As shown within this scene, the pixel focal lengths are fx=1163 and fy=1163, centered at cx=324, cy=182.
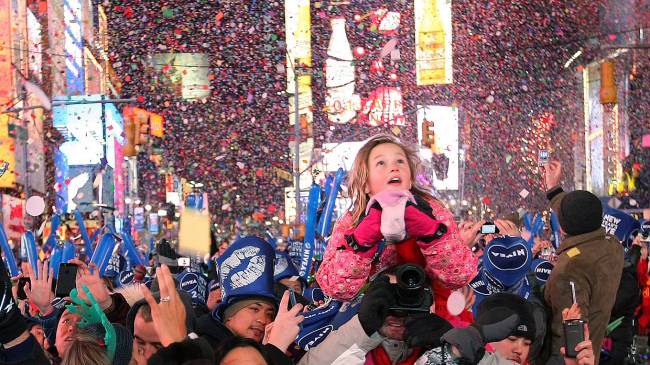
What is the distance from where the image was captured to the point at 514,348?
496 centimetres

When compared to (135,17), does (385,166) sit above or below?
below

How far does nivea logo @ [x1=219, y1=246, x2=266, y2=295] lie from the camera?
16.8ft

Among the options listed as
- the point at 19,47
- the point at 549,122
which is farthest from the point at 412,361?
the point at 549,122

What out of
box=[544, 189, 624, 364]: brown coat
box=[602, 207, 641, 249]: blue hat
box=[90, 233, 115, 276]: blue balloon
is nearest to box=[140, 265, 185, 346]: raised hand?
box=[544, 189, 624, 364]: brown coat

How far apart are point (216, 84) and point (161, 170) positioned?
1009 centimetres

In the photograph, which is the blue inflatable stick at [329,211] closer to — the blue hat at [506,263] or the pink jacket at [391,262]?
the blue hat at [506,263]

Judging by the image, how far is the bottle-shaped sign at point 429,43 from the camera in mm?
106175

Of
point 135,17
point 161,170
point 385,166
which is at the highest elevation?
point 135,17

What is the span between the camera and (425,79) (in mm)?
108000

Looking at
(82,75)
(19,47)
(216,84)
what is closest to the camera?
(19,47)

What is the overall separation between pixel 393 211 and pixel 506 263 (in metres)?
2.16

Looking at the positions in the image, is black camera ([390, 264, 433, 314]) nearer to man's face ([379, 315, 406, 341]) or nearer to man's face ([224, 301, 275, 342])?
man's face ([379, 315, 406, 341])

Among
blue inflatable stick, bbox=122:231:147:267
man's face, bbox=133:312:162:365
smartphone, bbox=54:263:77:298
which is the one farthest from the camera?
blue inflatable stick, bbox=122:231:147:267

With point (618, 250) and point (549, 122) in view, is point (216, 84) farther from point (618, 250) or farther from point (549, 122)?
point (618, 250)
